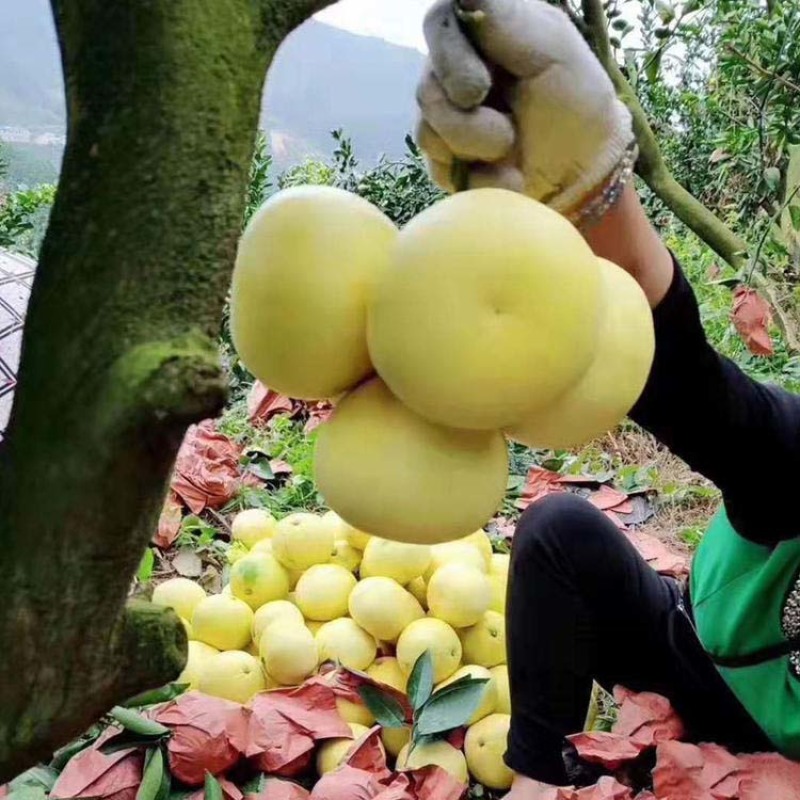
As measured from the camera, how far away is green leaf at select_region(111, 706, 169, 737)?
1.25 meters

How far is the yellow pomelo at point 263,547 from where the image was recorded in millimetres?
1694

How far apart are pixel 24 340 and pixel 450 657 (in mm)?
1202

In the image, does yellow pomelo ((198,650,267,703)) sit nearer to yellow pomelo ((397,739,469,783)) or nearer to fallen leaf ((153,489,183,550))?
yellow pomelo ((397,739,469,783))

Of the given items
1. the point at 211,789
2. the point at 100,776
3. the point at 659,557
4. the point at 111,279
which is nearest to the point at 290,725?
the point at 211,789

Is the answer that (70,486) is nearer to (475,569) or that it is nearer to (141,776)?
(141,776)

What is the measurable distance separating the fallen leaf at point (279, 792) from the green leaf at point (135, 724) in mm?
147

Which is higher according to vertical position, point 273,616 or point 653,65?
point 653,65

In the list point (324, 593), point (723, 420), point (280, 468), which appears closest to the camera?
point (723, 420)

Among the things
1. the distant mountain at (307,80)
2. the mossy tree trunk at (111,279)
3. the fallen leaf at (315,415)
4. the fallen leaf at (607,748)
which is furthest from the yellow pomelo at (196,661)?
the distant mountain at (307,80)

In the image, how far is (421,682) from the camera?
142 cm

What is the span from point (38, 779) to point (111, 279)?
1016 mm

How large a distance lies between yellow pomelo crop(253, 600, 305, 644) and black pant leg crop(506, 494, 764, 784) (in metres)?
0.36

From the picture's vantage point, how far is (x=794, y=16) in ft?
4.00

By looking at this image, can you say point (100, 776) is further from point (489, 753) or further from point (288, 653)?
point (489, 753)
